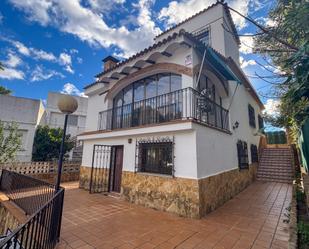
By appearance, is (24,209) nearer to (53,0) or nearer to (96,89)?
(96,89)

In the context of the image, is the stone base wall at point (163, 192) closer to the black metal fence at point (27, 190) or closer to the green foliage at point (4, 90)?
the black metal fence at point (27, 190)

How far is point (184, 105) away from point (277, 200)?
5762mm

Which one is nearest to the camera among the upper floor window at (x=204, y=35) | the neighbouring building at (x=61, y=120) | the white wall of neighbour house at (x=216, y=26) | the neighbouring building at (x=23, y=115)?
the white wall of neighbour house at (x=216, y=26)

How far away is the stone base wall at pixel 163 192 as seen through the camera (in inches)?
220

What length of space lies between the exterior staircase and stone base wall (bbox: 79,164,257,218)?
547 cm

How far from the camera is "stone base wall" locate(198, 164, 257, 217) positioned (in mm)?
5759

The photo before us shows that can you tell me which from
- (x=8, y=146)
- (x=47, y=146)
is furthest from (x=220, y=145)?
(x=47, y=146)

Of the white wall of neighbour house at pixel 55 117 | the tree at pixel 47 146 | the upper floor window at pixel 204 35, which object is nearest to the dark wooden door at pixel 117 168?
the upper floor window at pixel 204 35

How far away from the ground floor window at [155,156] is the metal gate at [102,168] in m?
2.28

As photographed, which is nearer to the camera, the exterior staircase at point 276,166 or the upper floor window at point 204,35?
the upper floor window at point 204,35

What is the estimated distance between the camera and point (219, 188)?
688 centimetres

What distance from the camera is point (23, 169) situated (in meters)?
10.9

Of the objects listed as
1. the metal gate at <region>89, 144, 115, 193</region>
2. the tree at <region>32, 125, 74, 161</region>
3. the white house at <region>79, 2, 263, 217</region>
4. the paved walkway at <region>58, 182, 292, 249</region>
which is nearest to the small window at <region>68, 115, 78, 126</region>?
the tree at <region>32, 125, 74, 161</region>

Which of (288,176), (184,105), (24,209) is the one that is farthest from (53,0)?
(288,176)
